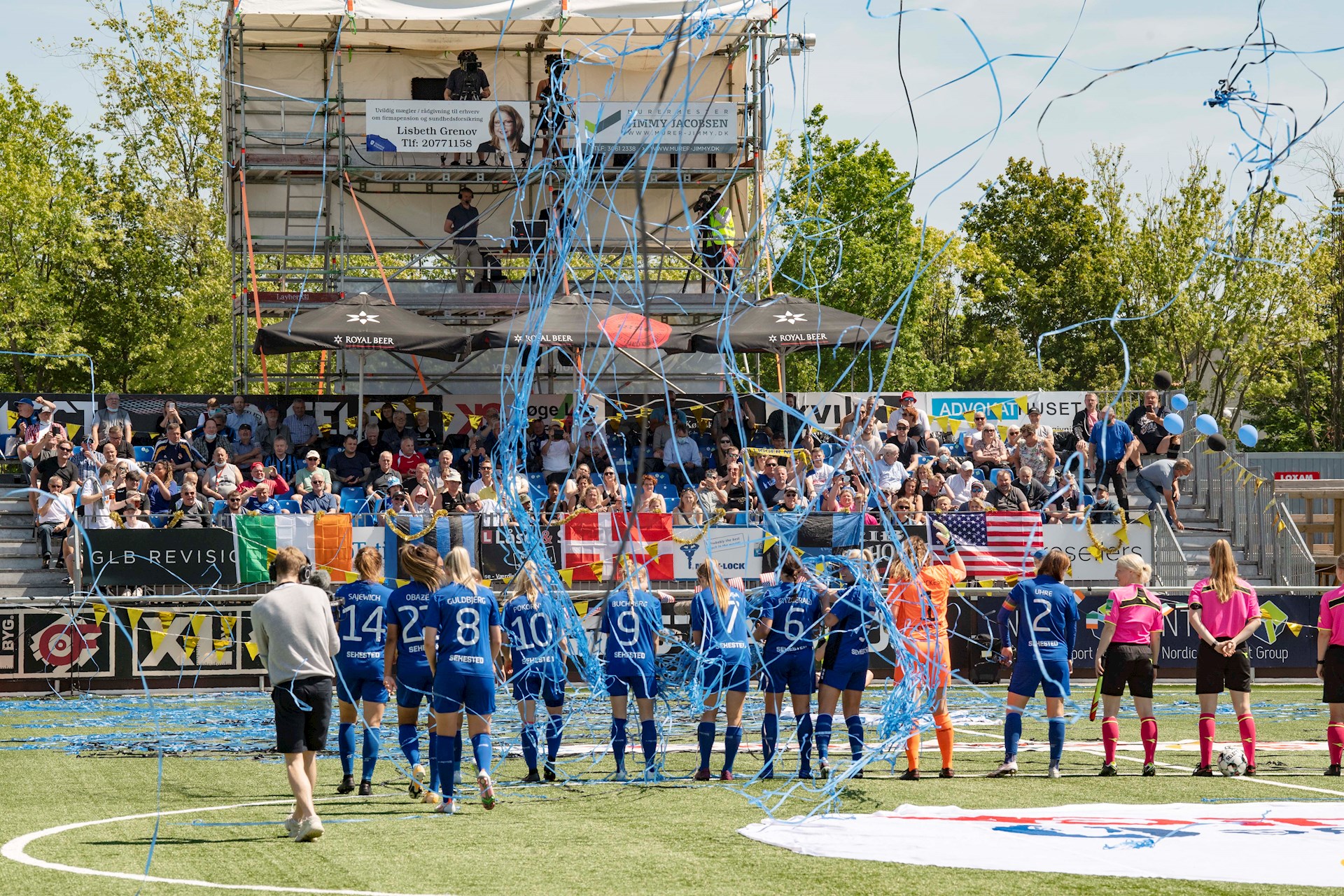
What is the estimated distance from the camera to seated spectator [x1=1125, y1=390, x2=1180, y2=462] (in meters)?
20.0

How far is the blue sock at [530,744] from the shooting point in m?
10.3

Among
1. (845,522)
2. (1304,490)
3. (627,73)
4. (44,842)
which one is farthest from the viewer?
(627,73)

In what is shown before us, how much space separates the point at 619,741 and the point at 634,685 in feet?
1.62

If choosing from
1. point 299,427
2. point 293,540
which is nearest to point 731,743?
point 293,540

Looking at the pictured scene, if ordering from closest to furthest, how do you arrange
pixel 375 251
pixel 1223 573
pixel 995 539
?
pixel 1223 573 < pixel 995 539 < pixel 375 251

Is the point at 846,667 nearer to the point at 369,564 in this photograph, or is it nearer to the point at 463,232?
the point at 369,564

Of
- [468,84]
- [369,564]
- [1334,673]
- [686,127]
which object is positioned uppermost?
[468,84]

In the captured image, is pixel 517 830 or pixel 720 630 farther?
pixel 720 630

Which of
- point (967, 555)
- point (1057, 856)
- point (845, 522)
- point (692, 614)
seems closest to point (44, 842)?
point (692, 614)

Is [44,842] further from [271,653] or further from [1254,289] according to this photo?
[1254,289]

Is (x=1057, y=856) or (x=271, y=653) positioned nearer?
(x=1057, y=856)

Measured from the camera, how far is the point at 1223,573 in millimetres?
11016

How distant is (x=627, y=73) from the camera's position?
2662cm

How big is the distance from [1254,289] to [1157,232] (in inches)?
89.9
